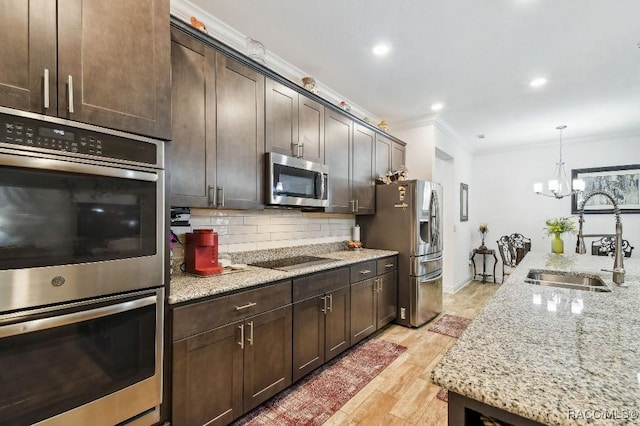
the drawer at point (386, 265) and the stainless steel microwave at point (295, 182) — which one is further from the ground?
the stainless steel microwave at point (295, 182)

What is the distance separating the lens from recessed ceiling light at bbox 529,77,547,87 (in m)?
3.19

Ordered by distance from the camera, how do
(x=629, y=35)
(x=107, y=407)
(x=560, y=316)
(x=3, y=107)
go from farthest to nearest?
(x=629, y=35) → (x=107, y=407) → (x=560, y=316) → (x=3, y=107)

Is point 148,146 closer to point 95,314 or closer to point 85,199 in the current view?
point 85,199

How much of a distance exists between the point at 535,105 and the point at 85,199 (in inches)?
188

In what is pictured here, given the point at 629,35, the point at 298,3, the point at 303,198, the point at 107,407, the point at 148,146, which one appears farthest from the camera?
the point at 303,198

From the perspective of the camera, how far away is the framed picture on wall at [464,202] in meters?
5.59

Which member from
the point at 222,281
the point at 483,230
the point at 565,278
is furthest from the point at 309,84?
the point at 483,230

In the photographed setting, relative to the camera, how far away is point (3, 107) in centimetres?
106

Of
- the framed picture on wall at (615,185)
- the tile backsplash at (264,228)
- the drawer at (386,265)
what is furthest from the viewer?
the framed picture on wall at (615,185)

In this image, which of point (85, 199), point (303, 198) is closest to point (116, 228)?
point (85, 199)

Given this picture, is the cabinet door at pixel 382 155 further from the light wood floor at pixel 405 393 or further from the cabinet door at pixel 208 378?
the cabinet door at pixel 208 378

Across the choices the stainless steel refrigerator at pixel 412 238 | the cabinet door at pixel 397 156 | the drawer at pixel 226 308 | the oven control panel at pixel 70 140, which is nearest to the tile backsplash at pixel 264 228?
the stainless steel refrigerator at pixel 412 238

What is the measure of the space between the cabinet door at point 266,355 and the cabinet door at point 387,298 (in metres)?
1.42

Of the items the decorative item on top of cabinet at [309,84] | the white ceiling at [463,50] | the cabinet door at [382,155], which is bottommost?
the cabinet door at [382,155]
